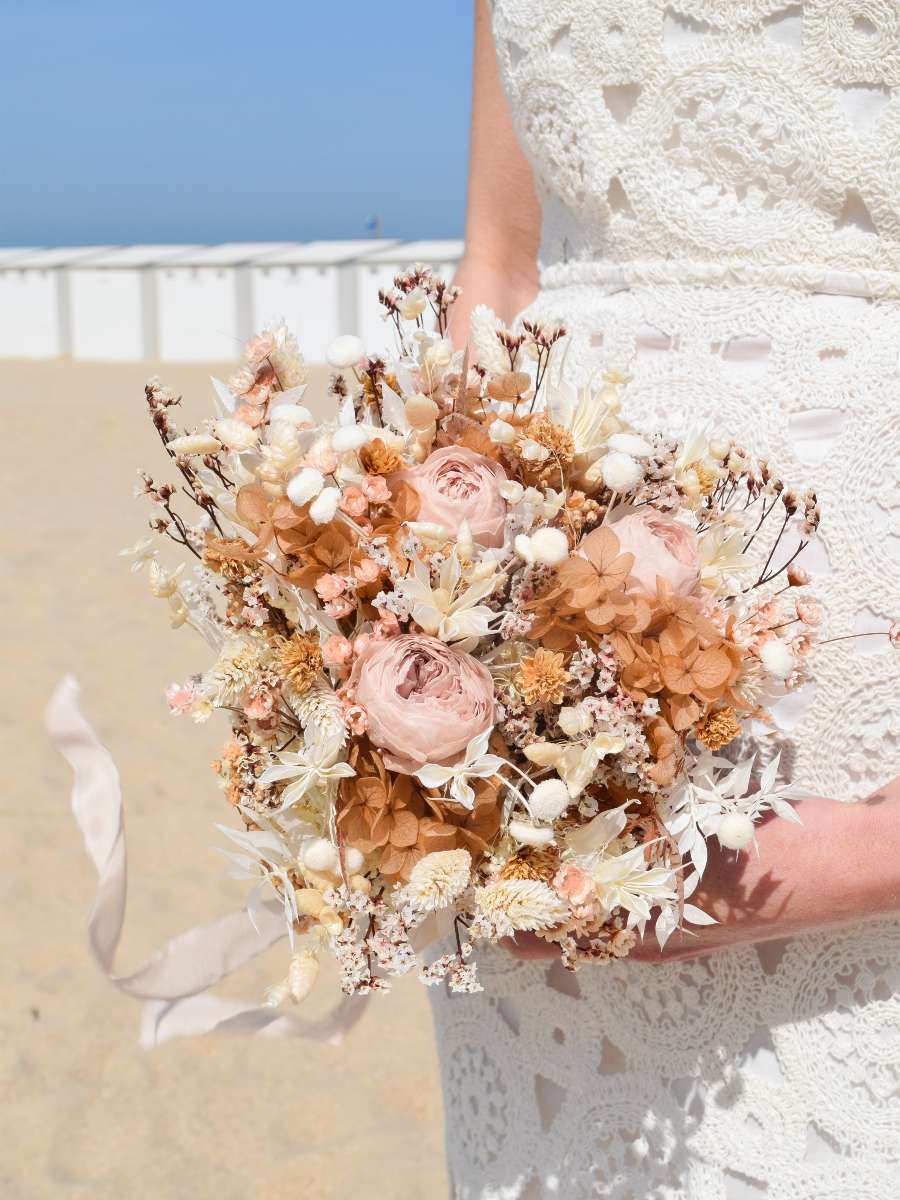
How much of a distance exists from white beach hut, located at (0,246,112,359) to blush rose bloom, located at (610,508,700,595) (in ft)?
52.8

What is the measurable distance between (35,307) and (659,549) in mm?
16453

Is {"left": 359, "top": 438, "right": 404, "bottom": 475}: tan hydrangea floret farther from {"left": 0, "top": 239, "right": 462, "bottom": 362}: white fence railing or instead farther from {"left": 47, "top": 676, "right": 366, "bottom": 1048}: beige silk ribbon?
{"left": 0, "top": 239, "right": 462, "bottom": 362}: white fence railing

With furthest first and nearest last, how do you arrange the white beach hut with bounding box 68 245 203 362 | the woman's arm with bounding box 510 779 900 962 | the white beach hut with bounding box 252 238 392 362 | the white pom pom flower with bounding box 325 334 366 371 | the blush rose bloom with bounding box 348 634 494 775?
the white beach hut with bounding box 68 245 203 362 < the white beach hut with bounding box 252 238 392 362 < the woman's arm with bounding box 510 779 900 962 < the white pom pom flower with bounding box 325 334 366 371 < the blush rose bloom with bounding box 348 634 494 775

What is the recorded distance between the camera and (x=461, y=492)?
1.01 meters

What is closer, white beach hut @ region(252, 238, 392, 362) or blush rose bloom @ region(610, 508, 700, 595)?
blush rose bloom @ region(610, 508, 700, 595)

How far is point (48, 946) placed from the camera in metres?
4.18

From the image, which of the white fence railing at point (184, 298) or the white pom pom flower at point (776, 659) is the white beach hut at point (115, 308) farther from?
the white pom pom flower at point (776, 659)

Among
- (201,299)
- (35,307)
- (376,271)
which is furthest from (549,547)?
(35,307)

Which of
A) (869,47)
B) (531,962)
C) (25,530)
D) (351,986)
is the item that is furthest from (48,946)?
(25,530)

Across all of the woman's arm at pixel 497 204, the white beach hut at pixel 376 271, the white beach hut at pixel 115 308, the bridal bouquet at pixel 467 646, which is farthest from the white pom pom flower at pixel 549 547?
the white beach hut at pixel 115 308

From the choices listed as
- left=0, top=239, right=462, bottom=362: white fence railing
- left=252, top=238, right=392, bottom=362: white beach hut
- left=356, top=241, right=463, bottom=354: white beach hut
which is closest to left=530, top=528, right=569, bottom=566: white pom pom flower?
left=356, top=241, right=463, bottom=354: white beach hut

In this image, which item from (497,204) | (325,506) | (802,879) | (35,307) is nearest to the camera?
(325,506)

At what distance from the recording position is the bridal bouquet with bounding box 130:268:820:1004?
98cm

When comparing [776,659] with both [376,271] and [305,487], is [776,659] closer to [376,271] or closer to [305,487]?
[305,487]
